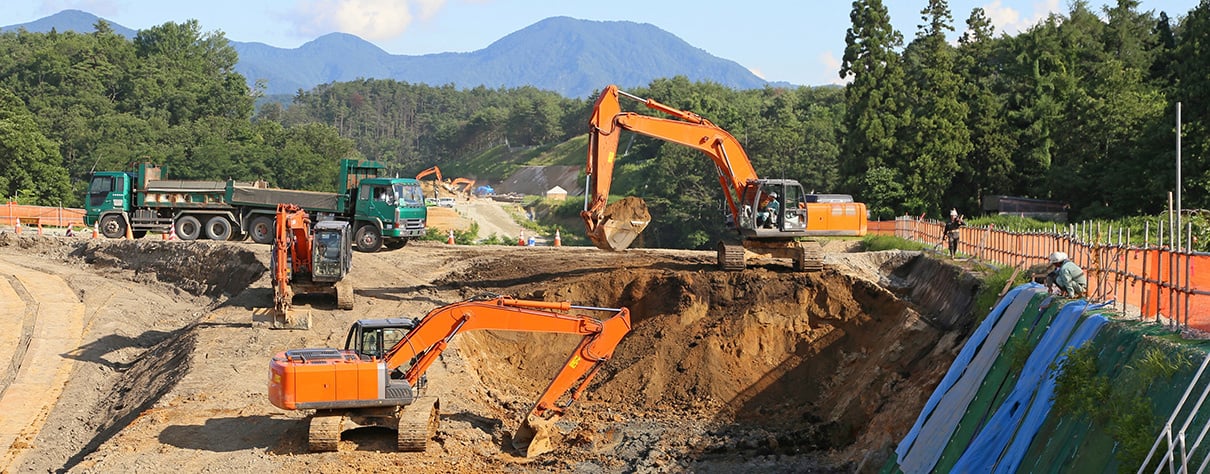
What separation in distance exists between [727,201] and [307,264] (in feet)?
36.1

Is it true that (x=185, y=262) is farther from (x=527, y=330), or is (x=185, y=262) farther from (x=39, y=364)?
(x=527, y=330)

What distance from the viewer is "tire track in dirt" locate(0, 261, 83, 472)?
872 inches

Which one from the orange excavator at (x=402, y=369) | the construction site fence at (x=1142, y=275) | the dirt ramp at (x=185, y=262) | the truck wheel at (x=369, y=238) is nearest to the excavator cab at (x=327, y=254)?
the dirt ramp at (x=185, y=262)

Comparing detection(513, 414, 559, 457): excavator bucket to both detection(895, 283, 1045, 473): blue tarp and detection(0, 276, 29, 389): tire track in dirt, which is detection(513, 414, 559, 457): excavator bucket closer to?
detection(895, 283, 1045, 473): blue tarp

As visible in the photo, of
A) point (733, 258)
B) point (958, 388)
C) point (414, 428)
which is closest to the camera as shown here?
point (958, 388)

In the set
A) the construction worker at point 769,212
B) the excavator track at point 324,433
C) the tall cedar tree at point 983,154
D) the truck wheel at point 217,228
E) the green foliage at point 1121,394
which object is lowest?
the excavator track at point 324,433

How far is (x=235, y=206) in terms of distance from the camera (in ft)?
145

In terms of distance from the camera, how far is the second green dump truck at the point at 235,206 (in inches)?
1607

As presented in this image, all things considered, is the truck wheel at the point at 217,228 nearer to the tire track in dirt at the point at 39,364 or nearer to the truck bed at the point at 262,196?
the truck bed at the point at 262,196

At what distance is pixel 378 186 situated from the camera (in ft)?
133

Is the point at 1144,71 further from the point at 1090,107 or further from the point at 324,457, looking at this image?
the point at 324,457

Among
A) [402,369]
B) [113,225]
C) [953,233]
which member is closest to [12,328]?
[113,225]

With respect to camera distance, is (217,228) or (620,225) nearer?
(620,225)

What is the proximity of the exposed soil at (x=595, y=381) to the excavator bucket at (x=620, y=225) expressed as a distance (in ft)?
4.62
